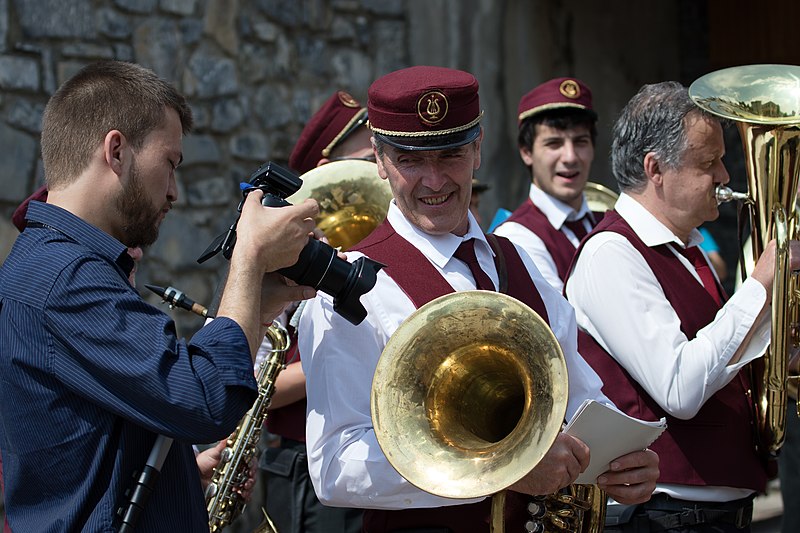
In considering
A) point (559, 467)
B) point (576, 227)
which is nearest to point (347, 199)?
point (576, 227)

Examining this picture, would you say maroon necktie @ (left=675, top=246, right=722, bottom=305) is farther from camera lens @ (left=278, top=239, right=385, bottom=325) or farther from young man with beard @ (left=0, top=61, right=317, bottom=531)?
young man with beard @ (left=0, top=61, right=317, bottom=531)

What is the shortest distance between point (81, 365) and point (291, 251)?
0.46 m

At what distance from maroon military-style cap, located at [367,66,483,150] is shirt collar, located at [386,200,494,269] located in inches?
7.5

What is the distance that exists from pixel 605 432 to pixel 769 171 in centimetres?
116

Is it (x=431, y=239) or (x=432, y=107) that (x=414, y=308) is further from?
(x=432, y=107)

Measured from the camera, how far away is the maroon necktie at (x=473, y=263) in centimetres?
258

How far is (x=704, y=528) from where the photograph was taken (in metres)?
2.93

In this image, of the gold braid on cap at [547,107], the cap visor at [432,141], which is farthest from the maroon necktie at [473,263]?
the gold braid on cap at [547,107]

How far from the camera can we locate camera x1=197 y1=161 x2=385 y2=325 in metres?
2.22

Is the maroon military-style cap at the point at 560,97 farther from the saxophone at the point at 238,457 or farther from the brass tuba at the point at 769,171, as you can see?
the saxophone at the point at 238,457

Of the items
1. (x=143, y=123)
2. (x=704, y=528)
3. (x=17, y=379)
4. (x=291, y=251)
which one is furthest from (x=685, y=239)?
(x=17, y=379)

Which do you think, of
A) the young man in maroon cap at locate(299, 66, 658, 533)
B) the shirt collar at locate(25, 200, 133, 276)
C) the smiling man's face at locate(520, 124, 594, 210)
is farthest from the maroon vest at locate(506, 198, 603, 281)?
the shirt collar at locate(25, 200, 133, 276)

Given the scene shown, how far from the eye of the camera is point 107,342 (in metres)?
2.01

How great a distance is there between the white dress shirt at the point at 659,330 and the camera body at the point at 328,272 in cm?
93
